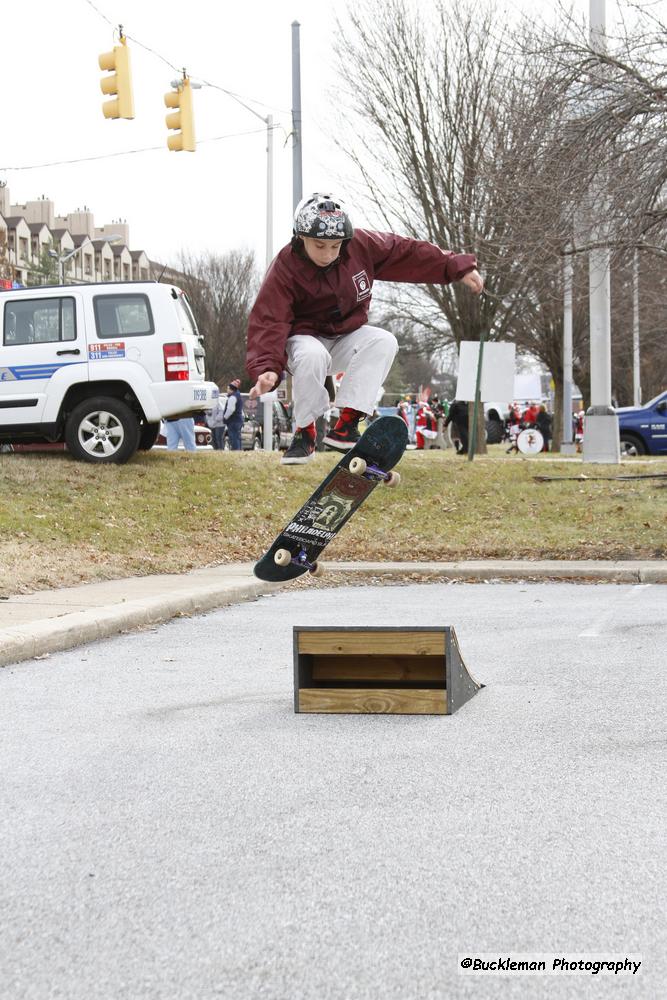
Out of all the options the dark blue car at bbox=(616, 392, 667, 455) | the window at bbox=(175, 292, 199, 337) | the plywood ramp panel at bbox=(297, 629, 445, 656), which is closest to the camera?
the plywood ramp panel at bbox=(297, 629, 445, 656)

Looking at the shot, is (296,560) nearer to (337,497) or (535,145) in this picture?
(337,497)

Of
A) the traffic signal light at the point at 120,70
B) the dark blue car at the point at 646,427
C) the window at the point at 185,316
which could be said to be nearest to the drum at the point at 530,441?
the dark blue car at the point at 646,427

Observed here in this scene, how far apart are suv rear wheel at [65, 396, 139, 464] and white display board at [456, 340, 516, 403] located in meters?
9.25

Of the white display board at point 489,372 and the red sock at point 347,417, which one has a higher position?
the white display board at point 489,372

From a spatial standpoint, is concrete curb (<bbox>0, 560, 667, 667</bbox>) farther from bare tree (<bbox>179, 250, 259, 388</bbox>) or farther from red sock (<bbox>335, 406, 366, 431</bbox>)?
bare tree (<bbox>179, 250, 259, 388</bbox>)

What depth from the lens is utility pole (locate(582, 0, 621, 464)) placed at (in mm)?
17859

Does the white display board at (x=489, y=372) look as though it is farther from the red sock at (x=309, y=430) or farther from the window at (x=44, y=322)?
the window at (x=44, y=322)

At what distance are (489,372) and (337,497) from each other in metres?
2.45

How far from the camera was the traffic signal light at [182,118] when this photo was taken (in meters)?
17.6

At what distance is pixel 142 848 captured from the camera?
4.91m

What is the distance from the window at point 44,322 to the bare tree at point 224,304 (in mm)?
36384

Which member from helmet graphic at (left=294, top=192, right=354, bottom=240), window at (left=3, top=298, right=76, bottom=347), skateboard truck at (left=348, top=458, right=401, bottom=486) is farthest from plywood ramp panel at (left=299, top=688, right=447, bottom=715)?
window at (left=3, top=298, right=76, bottom=347)

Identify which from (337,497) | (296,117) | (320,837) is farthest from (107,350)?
(320,837)

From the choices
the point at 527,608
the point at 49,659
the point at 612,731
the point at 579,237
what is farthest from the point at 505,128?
the point at 612,731
